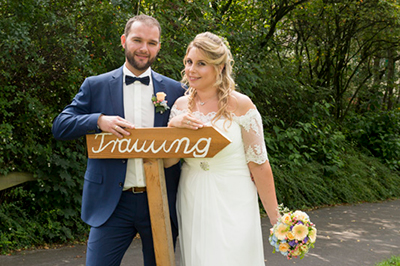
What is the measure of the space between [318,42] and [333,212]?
6.07 metres

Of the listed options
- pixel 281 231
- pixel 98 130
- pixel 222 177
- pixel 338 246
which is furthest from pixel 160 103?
pixel 338 246

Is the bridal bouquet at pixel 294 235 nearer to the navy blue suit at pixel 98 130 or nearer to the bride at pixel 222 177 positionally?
the bride at pixel 222 177

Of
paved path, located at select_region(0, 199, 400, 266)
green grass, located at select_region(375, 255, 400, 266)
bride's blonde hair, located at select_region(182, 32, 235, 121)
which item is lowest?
green grass, located at select_region(375, 255, 400, 266)

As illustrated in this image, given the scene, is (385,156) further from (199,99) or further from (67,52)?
(199,99)

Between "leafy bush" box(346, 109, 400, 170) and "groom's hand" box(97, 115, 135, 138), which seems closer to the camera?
"groom's hand" box(97, 115, 135, 138)

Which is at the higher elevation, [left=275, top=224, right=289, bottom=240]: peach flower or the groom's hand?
the groom's hand

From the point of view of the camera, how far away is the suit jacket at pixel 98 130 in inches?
113

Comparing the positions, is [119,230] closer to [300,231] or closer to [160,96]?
[160,96]

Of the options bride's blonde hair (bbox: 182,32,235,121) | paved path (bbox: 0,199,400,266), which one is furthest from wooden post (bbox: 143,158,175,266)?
paved path (bbox: 0,199,400,266)

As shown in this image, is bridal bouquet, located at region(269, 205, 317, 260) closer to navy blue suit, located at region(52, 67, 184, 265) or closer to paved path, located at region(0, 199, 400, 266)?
navy blue suit, located at region(52, 67, 184, 265)

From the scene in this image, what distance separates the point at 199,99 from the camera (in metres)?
3.11

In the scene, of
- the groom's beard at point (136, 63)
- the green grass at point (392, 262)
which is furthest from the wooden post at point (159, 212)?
the green grass at point (392, 262)

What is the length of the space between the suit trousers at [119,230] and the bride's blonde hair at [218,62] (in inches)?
27.3

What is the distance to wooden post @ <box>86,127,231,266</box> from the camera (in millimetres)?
2781
